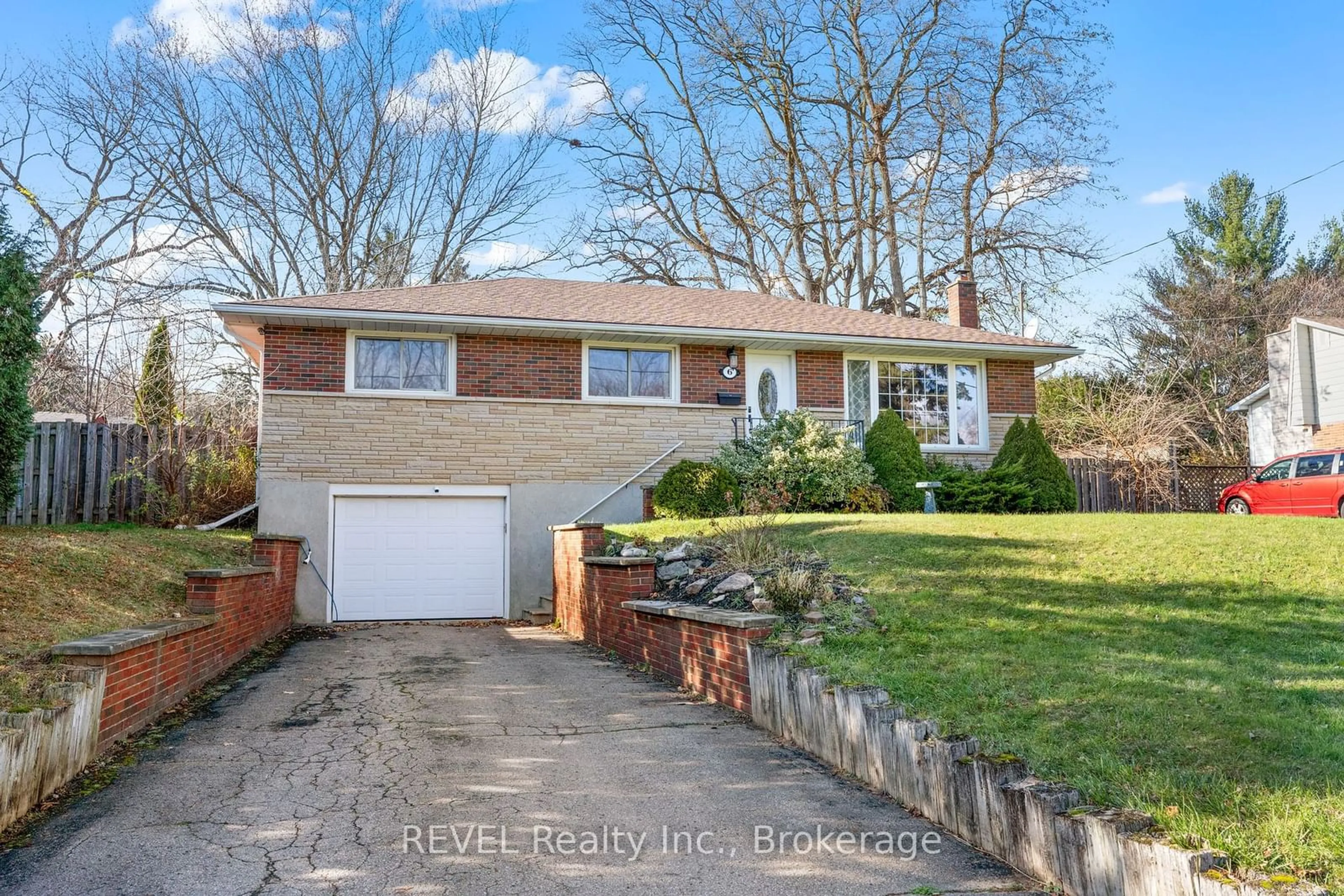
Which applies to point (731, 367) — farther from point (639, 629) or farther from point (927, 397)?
point (639, 629)

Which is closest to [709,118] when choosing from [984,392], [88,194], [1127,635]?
[984,392]

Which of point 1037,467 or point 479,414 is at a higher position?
point 479,414

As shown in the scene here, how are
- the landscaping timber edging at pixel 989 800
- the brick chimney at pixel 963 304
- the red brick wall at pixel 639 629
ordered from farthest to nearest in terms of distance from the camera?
1. the brick chimney at pixel 963 304
2. the red brick wall at pixel 639 629
3. the landscaping timber edging at pixel 989 800

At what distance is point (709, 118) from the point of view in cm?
2823

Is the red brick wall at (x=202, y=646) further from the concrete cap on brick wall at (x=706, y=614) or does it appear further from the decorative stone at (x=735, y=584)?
the decorative stone at (x=735, y=584)

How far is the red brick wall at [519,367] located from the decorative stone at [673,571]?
5823 millimetres

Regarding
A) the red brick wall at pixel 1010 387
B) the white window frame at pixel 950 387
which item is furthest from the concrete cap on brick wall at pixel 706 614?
the red brick wall at pixel 1010 387

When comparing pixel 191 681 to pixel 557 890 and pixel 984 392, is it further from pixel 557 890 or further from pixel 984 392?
pixel 984 392

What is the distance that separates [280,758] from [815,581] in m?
4.30

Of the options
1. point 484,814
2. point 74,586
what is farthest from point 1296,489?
point 74,586

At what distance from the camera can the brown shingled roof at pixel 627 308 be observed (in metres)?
14.1

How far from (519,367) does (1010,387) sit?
29.9 ft

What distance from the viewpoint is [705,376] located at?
50.4ft

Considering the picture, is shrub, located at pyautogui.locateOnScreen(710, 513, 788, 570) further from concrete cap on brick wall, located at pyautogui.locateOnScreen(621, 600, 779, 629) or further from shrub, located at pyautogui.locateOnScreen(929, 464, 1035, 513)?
shrub, located at pyautogui.locateOnScreen(929, 464, 1035, 513)
